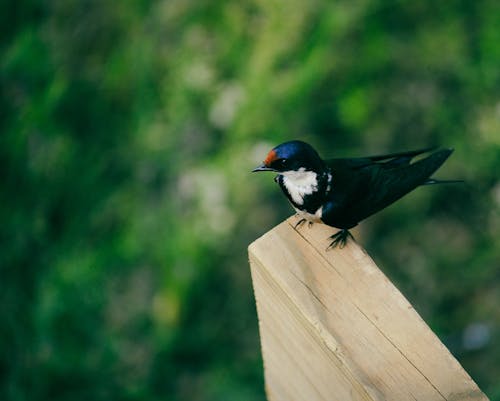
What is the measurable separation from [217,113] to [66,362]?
5.02 feet

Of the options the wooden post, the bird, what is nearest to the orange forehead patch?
the bird

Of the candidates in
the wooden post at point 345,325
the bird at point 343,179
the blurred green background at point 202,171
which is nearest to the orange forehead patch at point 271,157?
the bird at point 343,179

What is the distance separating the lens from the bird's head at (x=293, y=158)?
1.84 m

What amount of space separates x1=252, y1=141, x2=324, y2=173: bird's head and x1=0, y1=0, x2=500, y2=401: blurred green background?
1374mm

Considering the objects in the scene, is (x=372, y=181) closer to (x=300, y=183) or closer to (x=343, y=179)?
(x=343, y=179)

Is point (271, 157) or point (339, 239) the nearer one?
point (339, 239)

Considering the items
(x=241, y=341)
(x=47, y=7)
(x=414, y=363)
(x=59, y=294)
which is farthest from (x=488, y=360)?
(x=47, y=7)

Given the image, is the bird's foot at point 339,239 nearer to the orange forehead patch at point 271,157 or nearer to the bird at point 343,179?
the bird at point 343,179

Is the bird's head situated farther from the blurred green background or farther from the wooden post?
the blurred green background

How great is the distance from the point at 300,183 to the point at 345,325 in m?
0.85

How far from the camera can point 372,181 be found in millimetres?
1992

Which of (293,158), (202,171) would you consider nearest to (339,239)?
(293,158)

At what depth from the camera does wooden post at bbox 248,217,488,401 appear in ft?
3.53

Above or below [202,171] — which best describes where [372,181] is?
below
